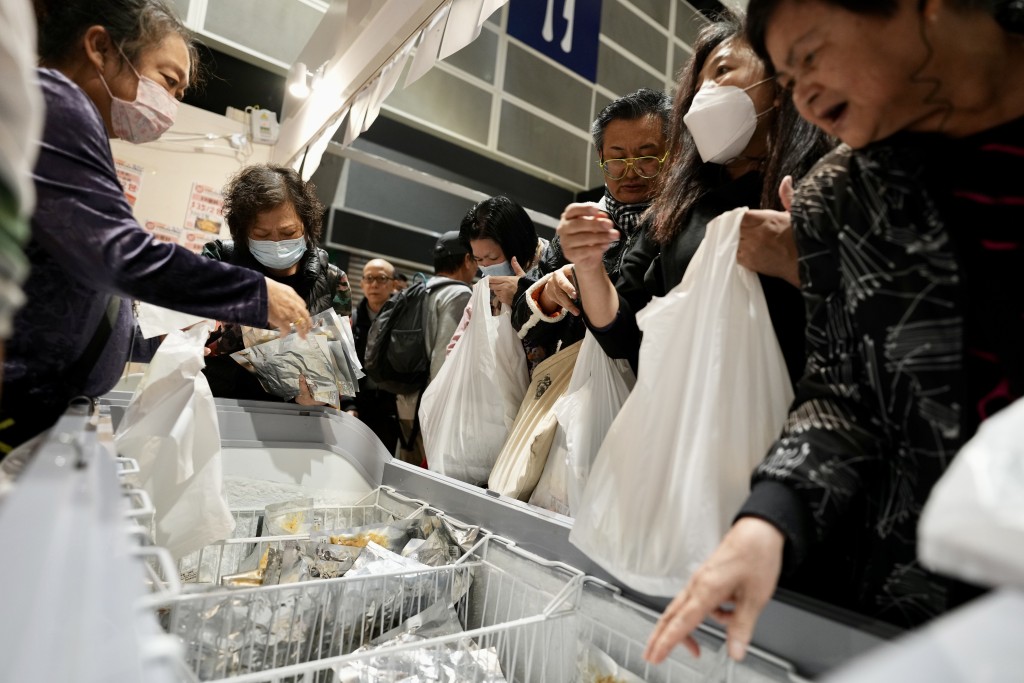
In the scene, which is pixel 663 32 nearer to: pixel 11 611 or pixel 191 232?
pixel 191 232

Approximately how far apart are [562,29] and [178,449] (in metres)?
4.17

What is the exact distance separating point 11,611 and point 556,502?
986 millimetres

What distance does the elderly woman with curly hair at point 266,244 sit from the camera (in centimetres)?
190

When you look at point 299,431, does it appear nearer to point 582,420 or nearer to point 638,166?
point 582,420

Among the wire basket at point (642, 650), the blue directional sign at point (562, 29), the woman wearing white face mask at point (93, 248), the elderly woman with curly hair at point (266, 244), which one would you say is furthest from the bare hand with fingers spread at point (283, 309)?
the blue directional sign at point (562, 29)

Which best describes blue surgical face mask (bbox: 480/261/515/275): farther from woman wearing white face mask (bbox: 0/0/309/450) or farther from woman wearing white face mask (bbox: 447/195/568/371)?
woman wearing white face mask (bbox: 0/0/309/450)

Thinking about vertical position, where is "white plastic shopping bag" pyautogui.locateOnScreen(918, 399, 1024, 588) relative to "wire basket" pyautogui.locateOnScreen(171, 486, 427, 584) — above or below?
above

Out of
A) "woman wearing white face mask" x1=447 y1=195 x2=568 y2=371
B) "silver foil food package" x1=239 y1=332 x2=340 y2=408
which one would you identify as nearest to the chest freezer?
"silver foil food package" x1=239 y1=332 x2=340 y2=408

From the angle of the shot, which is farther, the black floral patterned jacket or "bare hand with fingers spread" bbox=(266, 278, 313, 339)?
"bare hand with fingers spread" bbox=(266, 278, 313, 339)

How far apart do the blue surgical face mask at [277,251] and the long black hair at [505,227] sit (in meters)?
0.64

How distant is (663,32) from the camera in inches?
231

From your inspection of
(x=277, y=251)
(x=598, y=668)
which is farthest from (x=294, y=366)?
(x=598, y=668)

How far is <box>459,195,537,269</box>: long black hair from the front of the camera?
6.58ft

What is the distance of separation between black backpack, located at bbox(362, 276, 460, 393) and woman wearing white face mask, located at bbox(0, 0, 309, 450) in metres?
1.42
